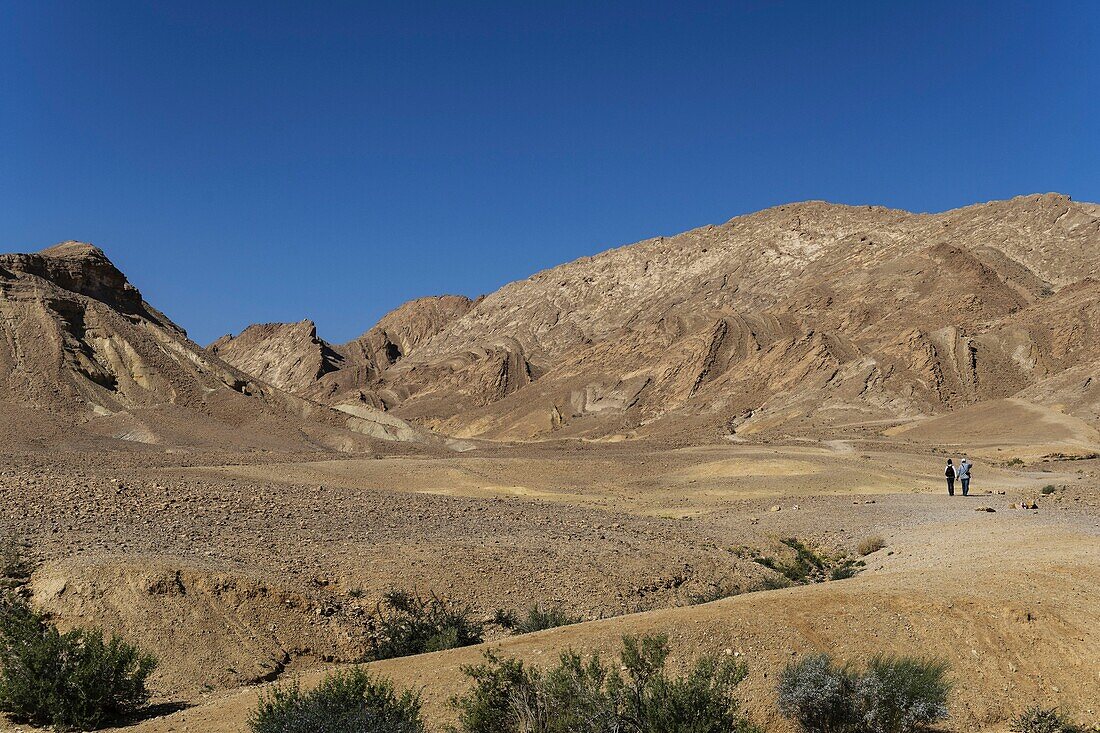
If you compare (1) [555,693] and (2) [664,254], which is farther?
(2) [664,254]

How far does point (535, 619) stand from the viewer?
1048 cm

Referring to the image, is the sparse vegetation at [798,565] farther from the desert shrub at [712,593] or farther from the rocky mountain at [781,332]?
the rocky mountain at [781,332]

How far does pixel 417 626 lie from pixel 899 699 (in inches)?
227

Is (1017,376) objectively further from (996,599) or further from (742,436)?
(996,599)

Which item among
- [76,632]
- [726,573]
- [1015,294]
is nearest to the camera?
[76,632]

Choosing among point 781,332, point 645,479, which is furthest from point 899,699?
point 781,332

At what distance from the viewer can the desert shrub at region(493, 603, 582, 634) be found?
1038 centimetres

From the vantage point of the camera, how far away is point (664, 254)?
366 feet

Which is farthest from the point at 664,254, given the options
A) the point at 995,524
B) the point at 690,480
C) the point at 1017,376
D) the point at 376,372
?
the point at 995,524

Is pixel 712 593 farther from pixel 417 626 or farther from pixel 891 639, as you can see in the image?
pixel 891 639

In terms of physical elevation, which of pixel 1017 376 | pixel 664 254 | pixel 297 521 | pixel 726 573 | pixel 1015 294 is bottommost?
pixel 726 573

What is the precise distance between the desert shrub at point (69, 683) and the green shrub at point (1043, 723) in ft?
24.2

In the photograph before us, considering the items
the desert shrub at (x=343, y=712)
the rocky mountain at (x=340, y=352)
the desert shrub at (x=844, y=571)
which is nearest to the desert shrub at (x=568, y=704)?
the desert shrub at (x=343, y=712)

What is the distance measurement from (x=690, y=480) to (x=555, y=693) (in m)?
26.3
